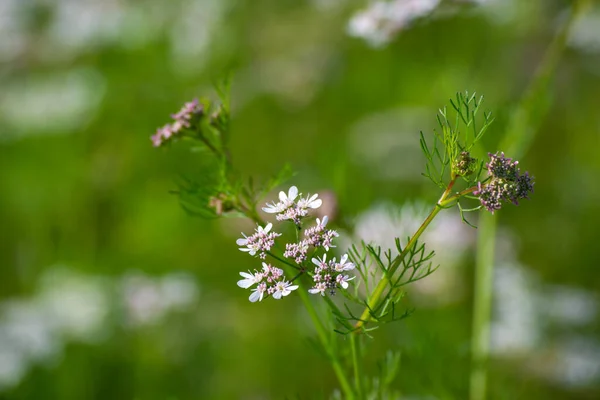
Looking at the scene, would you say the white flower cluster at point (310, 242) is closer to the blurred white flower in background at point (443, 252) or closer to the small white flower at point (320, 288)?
the small white flower at point (320, 288)

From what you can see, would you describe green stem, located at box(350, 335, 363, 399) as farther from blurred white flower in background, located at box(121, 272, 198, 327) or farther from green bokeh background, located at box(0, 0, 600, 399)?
blurred white flower in background, located at box(121, 272, 198, 327)

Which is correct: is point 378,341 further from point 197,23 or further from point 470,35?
point 197,23

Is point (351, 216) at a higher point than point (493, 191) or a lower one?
higher

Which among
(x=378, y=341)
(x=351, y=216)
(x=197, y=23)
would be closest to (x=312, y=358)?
(x=378, y=341)

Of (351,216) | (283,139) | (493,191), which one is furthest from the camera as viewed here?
(283,139)

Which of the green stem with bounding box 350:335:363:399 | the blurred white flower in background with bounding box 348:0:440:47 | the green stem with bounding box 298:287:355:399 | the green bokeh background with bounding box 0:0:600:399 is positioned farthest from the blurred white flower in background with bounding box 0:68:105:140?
the green stem with bounding box 350:335:363:399

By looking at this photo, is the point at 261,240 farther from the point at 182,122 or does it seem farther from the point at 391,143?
the point at 391,143

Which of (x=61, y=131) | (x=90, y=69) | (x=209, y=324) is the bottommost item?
(x=209, y=324)

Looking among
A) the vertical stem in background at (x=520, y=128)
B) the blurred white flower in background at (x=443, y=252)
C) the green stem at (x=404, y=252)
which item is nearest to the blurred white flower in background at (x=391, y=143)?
the blurred white flower in background at (x=443, y=252)
